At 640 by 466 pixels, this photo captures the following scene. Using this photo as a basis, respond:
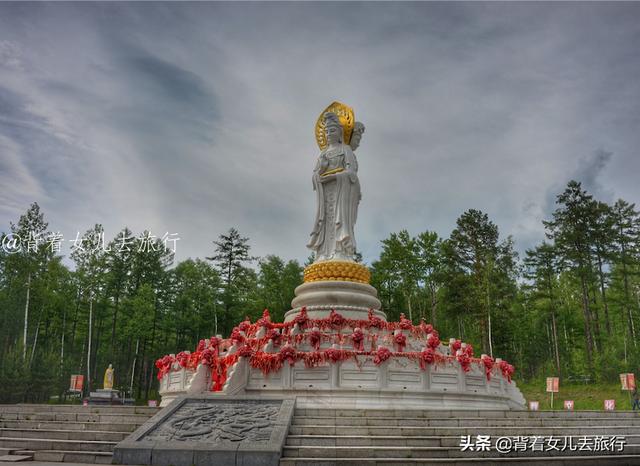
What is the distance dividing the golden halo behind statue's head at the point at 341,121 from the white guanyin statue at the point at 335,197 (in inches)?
11.2

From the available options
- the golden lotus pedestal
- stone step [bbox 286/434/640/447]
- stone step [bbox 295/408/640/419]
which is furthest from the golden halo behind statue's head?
stone step [bbox 286/434/640/447]

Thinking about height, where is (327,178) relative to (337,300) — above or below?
above

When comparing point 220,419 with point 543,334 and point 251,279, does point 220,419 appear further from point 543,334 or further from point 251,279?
point 543,334

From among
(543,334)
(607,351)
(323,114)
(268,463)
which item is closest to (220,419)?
(268,463)

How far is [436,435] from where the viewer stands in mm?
8773

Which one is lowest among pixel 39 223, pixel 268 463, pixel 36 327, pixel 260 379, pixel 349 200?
pixel 268 463

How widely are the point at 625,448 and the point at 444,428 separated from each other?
9.63 feet

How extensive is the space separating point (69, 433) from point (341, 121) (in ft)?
50.6

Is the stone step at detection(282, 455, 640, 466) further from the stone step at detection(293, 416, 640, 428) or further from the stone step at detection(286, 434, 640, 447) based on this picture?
the stone step at detection(293, 416, 640, 428)

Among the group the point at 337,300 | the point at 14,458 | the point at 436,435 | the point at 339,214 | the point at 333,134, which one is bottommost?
the point at 14,458

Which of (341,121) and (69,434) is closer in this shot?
(69,434)

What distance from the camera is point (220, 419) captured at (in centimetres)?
879

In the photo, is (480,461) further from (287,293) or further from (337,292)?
(287,293)

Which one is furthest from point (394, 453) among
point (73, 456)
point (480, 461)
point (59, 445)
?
point (59, 445)
